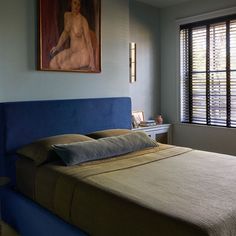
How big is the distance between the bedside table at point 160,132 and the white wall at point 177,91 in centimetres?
12

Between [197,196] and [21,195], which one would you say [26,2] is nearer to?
[21,195]

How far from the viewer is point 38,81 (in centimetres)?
296

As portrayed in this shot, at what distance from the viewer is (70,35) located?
3150 mm

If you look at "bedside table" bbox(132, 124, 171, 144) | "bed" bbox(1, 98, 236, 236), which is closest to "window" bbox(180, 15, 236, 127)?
"bedside table" bbox(132, 124, 171, 144)

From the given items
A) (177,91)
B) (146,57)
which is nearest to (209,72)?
(177,91)

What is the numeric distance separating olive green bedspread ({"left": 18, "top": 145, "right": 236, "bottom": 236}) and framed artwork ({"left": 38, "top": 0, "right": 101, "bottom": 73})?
1.15 metres

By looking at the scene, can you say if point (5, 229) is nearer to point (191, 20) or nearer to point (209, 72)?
point (209, 72)

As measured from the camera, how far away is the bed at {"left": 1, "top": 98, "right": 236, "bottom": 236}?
1.57m

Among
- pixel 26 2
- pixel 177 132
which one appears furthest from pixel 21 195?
pixel 177 132

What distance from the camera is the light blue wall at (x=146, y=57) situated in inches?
164

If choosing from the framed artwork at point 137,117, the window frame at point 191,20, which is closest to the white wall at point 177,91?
the window frame at point 191,20

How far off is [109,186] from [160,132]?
7.94 ft

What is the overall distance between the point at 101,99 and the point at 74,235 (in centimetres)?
181

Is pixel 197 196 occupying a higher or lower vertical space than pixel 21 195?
higher
